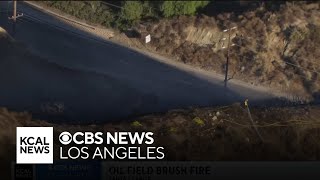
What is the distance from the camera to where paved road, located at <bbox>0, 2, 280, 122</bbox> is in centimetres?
2611

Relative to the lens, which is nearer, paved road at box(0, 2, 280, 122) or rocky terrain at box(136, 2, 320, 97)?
paved road at box(0, 2, 280, 122)

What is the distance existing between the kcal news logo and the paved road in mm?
6855

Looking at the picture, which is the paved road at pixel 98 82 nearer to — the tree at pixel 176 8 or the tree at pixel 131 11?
the tree at pixel 131 11

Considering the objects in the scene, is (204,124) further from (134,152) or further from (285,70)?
(285,70)

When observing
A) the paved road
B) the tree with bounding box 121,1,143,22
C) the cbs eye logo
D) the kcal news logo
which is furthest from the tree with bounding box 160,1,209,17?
the kcal news logo

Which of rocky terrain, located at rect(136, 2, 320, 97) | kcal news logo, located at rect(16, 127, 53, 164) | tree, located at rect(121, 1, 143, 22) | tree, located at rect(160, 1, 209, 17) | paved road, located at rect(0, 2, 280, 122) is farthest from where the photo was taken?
tree, located at rect(160, 1, 209, 17)

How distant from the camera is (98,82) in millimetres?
28812

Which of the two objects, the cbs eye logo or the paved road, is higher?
the paved road

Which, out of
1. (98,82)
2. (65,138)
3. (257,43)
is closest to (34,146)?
(65,138)

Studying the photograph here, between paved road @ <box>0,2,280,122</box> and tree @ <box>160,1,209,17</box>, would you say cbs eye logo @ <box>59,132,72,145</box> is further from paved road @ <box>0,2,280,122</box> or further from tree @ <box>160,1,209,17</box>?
tree @ <box>160,1,209,17</box>

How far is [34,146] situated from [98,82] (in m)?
11.7

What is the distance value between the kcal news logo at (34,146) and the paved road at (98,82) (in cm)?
685

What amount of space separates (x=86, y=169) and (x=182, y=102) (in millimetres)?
11773

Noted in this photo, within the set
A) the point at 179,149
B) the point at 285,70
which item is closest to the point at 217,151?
the point at 179,149
